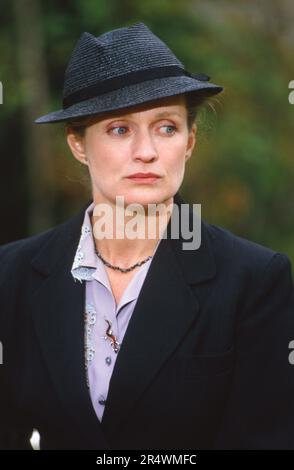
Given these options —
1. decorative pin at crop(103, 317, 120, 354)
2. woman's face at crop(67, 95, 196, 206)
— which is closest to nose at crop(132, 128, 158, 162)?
woman's face at crop(67, 95, 196, 206)

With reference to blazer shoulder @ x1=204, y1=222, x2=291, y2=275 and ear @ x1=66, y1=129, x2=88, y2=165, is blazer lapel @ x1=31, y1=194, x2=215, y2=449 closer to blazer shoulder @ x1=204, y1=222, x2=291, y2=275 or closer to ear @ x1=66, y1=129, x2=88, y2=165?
blazer shoulder @ x1=204, y1=222, x2=291, y2=275

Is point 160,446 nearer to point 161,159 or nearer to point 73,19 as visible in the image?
Result: point 161,159

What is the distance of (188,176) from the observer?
40.8 feet

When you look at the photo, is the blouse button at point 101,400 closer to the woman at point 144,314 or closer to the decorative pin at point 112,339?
the woman at point 144,314

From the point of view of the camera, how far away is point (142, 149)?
2457mm

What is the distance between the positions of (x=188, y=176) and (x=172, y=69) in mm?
9972

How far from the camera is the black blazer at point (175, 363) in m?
2.43

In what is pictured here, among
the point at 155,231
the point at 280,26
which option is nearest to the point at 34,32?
the point at 280,26

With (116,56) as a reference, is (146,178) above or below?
below

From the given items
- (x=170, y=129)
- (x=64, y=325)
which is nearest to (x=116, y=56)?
(x=170, y=129)

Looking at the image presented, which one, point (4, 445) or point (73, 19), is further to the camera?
point (73, 19)

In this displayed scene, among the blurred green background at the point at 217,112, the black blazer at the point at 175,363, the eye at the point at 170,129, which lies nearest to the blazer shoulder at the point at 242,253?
Answer: the black blazer at the point at 175,363

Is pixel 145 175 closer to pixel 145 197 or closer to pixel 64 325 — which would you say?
pixel 145 197

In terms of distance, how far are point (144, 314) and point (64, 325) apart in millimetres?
251
